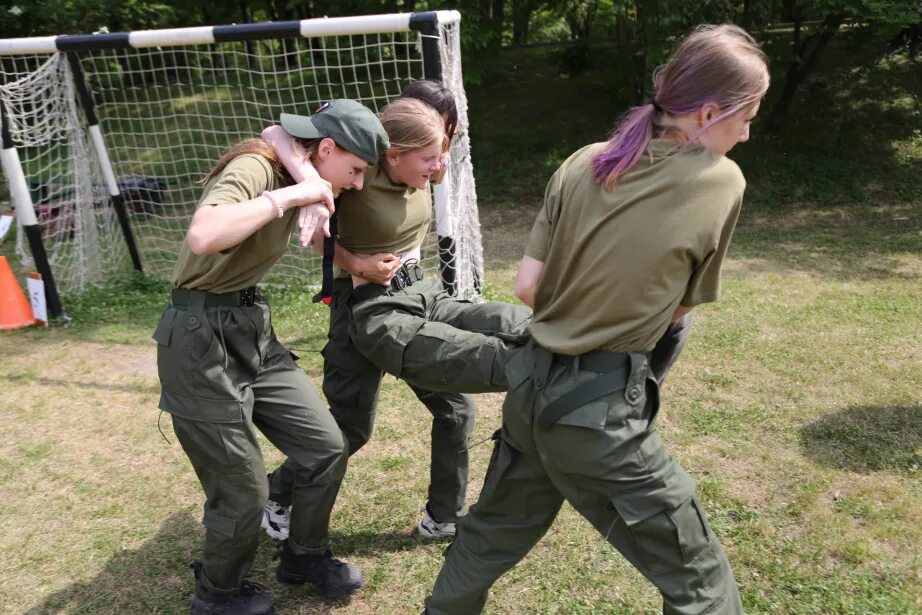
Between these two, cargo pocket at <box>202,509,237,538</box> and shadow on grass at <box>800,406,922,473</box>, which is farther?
shadow on grass at <box>800,406,922,473</box>

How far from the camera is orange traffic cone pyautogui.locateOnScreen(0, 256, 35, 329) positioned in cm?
620

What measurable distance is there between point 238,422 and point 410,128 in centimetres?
118

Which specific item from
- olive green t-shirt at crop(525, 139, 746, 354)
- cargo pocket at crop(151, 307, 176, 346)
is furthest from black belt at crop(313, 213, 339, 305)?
olive green t-shirt at crop(525, 139, 746, 354)

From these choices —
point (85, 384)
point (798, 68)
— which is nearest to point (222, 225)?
point (85, 384)

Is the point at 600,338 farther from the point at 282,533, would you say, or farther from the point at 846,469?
the point at 846,469

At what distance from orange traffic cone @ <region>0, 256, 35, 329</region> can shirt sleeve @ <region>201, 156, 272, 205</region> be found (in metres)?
4.81

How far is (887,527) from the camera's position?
322cm

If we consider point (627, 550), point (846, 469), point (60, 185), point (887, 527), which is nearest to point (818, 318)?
point (846, 469)

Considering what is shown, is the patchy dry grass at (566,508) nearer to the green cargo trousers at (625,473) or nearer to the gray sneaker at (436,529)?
the gray sneaker at (436,529)

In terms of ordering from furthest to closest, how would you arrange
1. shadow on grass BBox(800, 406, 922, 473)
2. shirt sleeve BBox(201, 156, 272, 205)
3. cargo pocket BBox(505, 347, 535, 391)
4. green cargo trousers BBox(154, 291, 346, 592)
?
1. shadow on grass BBox(800, 406, 922, 473)
2. green cargo trousers BBox(154, 291, 346, 592)
3. shirt sleeve BBox(201, 156, 272, 205)
4. cargo pocket BBox(505, 347, 535, 391)

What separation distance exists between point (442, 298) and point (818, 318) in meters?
3.89

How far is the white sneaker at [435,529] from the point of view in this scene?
10.9 ft

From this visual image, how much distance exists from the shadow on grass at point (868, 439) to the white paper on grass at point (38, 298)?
569 cm

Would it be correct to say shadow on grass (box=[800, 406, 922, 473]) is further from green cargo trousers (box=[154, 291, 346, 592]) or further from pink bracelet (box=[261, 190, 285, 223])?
pink bracelet (box=[261, 190, 285, 223])
